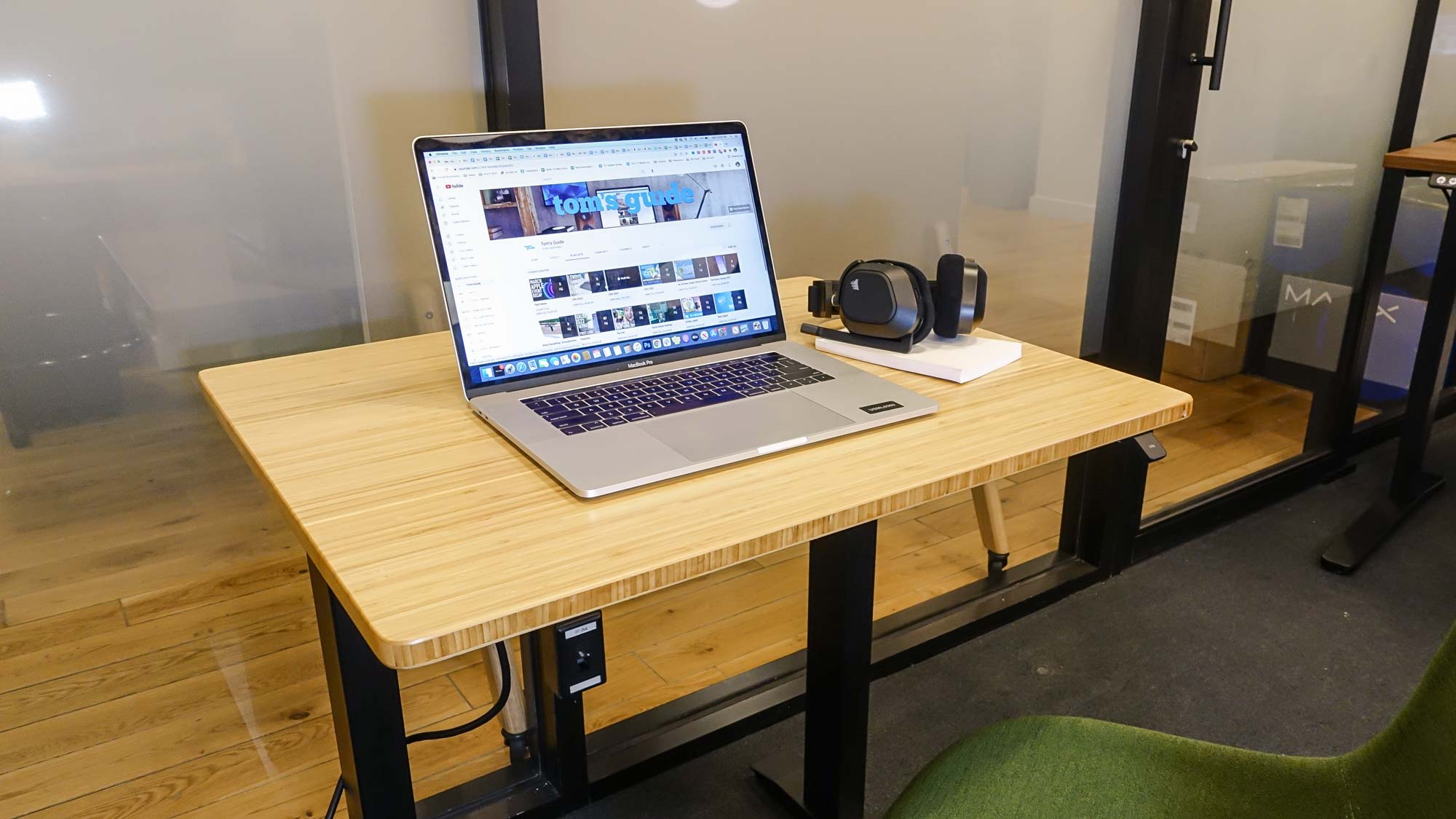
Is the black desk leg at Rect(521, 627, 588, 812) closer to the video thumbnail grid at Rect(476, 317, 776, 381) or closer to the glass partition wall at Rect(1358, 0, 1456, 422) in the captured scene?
the video thumbnail grid at Rect(476, 317, 776, 381)

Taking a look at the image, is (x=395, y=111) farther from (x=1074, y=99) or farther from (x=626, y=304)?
(x=1074, y=99)

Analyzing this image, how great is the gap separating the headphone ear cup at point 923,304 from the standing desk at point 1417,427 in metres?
1.45

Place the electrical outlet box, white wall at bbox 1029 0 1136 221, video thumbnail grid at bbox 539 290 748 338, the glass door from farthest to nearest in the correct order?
the glass door → white wall at bbox 1029 0 1136 221 → video thumbnail grid at bbox 539 290 748 338 → the electrical outlet box

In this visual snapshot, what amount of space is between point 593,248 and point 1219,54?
130 centimetres

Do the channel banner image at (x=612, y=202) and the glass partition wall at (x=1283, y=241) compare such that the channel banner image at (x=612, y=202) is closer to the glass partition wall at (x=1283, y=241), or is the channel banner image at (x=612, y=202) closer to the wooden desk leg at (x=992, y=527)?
the wooden desk leg at (x=992, y=527)

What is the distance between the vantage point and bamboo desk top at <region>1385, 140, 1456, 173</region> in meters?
2.00

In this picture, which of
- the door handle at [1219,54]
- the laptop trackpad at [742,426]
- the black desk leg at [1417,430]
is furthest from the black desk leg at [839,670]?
the black desk leg at [1417,430]

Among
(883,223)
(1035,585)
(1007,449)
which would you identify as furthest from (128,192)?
(1035,585)

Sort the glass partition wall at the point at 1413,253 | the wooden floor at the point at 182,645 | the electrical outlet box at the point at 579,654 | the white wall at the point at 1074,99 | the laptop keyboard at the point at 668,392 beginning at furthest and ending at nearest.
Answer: the glass partition wall at the point at 1413,253 → the white wall at the point at 1074,99 → the wooden floor at the point at 182,645 → the laptop keyboard at the point at 668,392 → the electrical outlet box at the point at 579,654

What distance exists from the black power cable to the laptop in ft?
1.44

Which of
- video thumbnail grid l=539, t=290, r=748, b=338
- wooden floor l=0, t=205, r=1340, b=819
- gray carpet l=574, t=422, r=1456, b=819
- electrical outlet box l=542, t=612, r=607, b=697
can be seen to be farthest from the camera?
gray carpet l=574, t=422, r=1456, b=819

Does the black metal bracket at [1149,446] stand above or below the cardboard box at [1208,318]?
above

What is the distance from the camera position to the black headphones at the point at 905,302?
1237mm

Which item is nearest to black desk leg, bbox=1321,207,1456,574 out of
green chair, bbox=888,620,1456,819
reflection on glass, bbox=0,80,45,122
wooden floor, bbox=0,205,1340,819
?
wooden floor, bbox=0,205,1340,819
